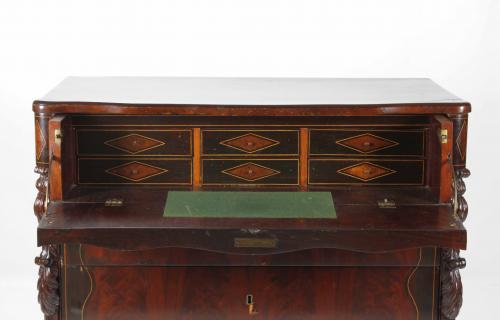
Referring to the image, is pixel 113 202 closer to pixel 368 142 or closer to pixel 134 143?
pixel 134 143

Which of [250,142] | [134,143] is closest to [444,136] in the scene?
[250,142]

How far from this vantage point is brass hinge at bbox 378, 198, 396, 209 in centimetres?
531

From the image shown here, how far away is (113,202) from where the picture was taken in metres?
5.32

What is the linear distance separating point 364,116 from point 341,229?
27.2 inches

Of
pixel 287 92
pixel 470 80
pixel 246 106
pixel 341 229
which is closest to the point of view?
pixel 341 229

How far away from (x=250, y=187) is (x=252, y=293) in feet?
1.58

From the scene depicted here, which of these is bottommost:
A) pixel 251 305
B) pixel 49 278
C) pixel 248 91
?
pixel 251 305

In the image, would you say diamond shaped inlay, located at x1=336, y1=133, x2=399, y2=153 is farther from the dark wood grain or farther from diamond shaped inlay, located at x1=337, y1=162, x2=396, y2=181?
the dark wood grain

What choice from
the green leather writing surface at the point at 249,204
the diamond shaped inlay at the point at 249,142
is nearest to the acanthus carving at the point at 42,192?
the green leather writing surface at the point at 249,204

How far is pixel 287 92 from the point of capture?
5754mm

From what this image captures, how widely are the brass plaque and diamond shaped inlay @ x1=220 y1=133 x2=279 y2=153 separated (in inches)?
23.9

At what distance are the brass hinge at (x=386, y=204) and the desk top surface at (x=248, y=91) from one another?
0.43 m

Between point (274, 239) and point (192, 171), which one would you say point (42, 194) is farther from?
point (274, 239)

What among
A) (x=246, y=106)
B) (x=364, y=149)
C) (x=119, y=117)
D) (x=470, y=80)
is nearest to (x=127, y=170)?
(x=119, y=117)
